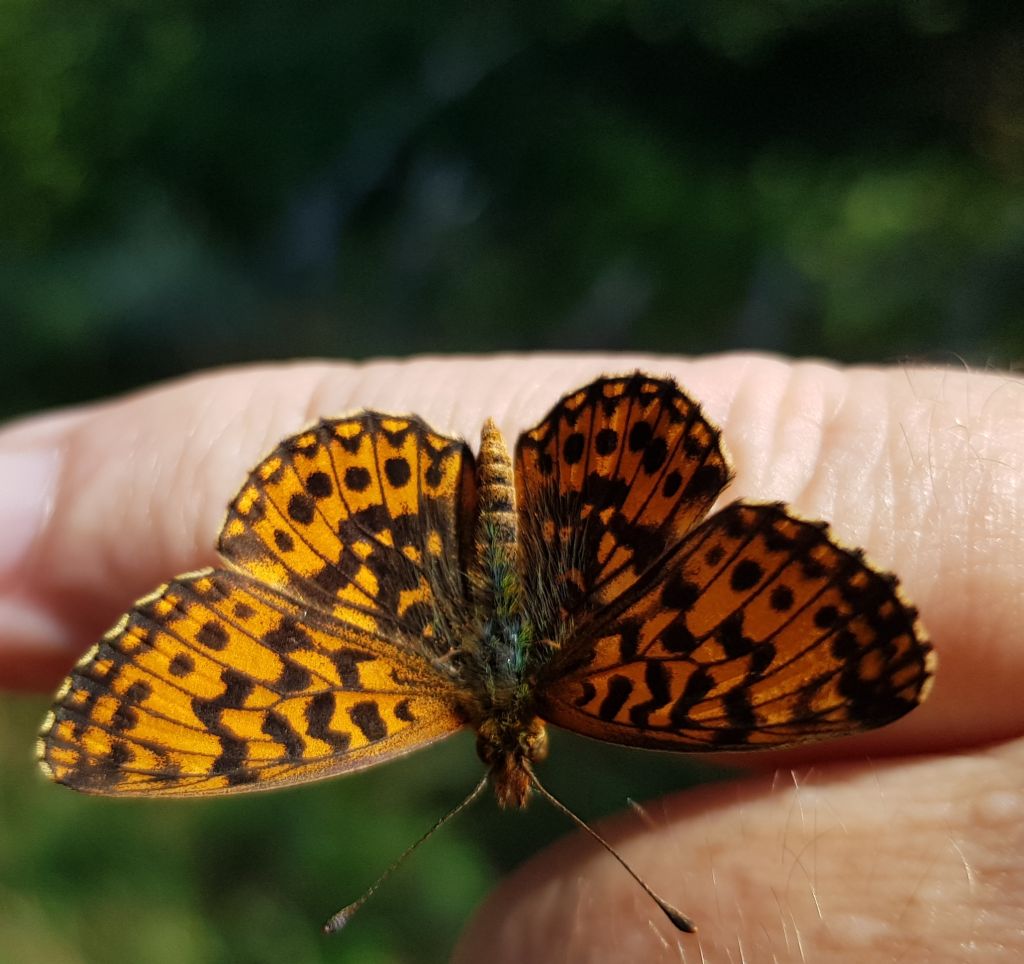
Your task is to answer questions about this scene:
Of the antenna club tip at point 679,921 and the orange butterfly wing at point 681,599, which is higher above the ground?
the orange butterfly wing at point 681,599

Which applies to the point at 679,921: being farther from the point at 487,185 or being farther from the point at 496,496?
the point at 487,185

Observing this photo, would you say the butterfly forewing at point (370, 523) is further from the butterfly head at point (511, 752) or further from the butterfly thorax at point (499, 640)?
the butterfly head at point (511, 752)

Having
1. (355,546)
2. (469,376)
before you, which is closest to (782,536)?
(355,546)

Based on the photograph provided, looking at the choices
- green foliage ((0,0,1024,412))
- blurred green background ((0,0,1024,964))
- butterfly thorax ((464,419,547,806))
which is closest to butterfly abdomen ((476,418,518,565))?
butterfly thorax ((464,419,547,806))

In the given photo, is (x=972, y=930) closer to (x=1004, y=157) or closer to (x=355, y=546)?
(x=355, y=546)

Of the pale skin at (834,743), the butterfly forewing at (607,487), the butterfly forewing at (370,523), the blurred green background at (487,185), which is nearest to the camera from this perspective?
the pale skin at (834,743)

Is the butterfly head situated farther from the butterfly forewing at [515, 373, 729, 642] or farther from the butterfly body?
the butterfly forewing at [515, 373, 729, 642]

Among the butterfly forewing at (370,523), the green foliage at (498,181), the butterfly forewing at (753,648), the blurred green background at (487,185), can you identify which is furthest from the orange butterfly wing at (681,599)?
the green foliage at (498,181)
